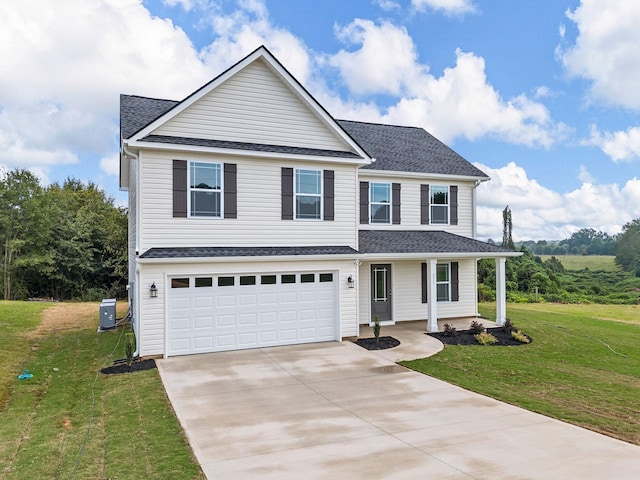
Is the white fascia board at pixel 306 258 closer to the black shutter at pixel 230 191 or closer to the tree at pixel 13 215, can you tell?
the black shutter at pixel 230 191

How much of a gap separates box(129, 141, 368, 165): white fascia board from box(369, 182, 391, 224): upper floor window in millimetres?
2652

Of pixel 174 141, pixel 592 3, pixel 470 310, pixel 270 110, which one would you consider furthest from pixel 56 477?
pixel 592 3

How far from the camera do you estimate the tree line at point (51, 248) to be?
92.0ft

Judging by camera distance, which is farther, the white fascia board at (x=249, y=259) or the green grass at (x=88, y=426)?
the white fascia board at (x=249, y=259)

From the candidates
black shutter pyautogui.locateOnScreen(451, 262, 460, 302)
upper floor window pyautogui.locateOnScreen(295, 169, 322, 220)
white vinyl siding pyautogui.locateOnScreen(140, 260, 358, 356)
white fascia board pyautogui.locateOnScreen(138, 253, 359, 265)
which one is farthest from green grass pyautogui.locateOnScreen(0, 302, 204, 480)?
black shutter pyautogui.locateOnScreen(451, 262, 460, 302)

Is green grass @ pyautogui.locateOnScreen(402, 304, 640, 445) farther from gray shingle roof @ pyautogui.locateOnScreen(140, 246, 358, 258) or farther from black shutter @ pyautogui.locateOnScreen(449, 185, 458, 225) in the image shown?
black shutter @ pyautogui.locateOnScreen(449, 185, 458, 225)

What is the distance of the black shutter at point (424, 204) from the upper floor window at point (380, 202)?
146 centimetres

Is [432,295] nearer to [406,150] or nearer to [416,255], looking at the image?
[416,255]

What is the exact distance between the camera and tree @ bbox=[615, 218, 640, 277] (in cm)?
5691

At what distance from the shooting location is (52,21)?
1619 cm

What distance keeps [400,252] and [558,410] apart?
740 centimetres

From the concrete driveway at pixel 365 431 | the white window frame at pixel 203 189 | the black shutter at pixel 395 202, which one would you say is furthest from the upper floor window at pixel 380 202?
the concrete driveway at pixel 365 431

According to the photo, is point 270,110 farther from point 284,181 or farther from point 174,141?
point 174,141

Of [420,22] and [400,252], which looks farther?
[420,22]
